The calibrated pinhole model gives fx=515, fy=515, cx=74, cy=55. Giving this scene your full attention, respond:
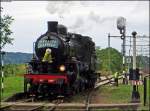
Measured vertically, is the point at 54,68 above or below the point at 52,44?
below

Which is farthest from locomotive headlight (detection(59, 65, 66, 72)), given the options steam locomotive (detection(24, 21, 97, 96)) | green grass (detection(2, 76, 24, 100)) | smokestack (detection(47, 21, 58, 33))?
green grass (detection(2, 76, 24, 100))

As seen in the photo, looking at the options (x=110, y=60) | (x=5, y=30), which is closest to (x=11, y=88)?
(x=5, y=30)

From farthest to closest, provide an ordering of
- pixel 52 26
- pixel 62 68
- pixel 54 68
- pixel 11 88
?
1. pixel 11 88
2. pixel 52 26
3. pixel 54 68
4. pixel 62 68

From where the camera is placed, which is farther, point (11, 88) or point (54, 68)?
point (11, 88)

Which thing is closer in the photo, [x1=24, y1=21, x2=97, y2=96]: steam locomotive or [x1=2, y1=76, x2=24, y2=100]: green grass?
[x1=24, y1=21, x2=97, y2=96]: steam locomotive

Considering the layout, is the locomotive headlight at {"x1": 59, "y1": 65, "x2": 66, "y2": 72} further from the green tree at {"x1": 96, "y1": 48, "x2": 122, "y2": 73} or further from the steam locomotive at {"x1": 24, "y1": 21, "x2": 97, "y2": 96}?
the green tree at {"x1": 96, "y1": 48, "x2": 122, "y2": 73}

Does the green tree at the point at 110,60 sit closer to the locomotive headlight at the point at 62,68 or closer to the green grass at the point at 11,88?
the green grass at the point at 11,88

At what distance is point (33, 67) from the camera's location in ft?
87.5

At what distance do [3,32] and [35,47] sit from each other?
7.79m

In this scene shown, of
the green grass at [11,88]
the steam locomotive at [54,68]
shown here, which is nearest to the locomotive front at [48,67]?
the steam locomotive at [54,68]

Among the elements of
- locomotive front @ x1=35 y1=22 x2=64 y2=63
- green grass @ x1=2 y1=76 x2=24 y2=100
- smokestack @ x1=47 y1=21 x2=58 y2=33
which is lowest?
green grass @ x1=2 y1=76 x2=24 y2=100

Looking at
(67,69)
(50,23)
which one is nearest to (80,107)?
(67,69)

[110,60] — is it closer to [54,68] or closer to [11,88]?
[11,88]

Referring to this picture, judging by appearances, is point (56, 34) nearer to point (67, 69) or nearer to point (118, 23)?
point (67, 69)
